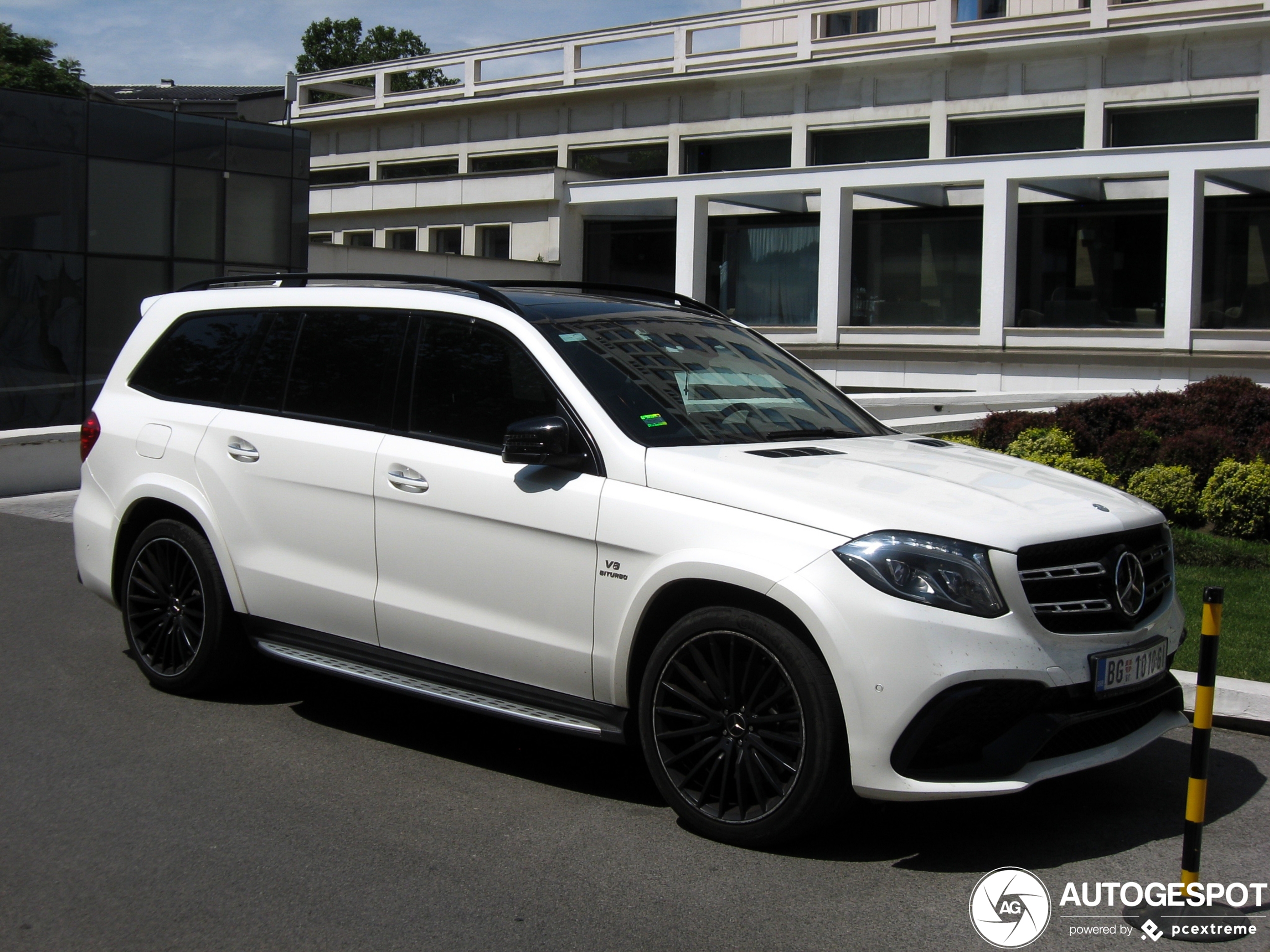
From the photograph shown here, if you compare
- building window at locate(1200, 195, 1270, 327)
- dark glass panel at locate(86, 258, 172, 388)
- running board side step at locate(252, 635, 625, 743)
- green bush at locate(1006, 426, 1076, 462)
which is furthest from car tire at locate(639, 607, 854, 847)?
building window at locate(1200, 195, 1270, 327)

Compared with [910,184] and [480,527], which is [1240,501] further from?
[910,184]

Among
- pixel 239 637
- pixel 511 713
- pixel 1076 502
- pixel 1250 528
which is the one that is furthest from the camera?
pixel 1250 528

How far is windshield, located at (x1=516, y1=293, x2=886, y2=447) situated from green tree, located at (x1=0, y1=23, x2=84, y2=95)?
155 feet

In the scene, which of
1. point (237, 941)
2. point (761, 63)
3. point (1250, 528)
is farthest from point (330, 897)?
point (761, 63)

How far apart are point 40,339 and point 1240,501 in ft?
69.3

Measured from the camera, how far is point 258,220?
27.3m

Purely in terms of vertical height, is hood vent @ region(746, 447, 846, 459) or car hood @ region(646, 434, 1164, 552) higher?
hood vent @ region(746, 447, 846, 459)

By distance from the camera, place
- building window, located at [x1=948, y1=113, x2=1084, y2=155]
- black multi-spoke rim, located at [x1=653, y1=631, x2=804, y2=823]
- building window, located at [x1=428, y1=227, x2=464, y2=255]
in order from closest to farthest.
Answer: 1. black multi-spoke rim, located at [x1=653, y1=631, x2=804, y2=823]
2. building window, located at [x1=948, y1=113, x2=1084, y2=155]
3. building window, located at [x1=428, y1=227, x2=464, y2=255]

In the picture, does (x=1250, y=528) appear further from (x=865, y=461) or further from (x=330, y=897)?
(x=330, y=897)

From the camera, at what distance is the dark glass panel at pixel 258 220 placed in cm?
2683

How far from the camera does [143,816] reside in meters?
4.74

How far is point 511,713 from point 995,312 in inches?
885

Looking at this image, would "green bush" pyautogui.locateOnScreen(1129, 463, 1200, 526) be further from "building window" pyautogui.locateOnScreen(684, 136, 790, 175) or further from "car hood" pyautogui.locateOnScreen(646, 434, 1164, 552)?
"building window" pyautogui.locateOnScreen(684, 136, 790, 175)

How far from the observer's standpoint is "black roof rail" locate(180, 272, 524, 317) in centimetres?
546
